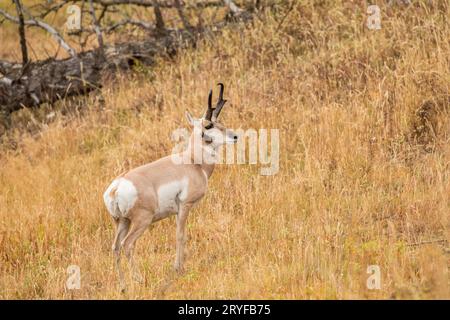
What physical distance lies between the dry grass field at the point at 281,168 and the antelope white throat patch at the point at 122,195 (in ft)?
2.60

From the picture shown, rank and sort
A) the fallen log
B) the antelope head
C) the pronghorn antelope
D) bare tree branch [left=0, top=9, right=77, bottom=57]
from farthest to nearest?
bare tree branch [left=0, top=9, right=77, bottom=57] < the fallen log < the antelope head < the pronghorn antelope

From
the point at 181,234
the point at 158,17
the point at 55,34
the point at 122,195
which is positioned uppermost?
the point at 158,17

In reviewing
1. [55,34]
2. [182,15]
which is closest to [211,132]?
[182,15]

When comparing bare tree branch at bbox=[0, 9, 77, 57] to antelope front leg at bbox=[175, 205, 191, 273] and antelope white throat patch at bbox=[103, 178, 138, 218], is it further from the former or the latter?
antelope white throat patch at bbox=[103, 178, 138, 218]

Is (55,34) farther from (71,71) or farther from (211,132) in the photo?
(211,132)

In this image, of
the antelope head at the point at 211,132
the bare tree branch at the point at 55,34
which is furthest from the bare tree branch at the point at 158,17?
the antelope head at the point at 211,132

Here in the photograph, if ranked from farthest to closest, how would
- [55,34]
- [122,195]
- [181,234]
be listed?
[55,34]
[181,234]
[122,195]

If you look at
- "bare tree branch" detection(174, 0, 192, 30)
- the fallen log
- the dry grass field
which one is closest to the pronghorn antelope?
the dry grass field

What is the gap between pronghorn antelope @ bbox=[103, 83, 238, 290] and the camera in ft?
25.4

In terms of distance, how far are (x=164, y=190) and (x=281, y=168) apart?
2776 millimetres

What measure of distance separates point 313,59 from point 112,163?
3.66m

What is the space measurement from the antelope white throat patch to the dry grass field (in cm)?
79

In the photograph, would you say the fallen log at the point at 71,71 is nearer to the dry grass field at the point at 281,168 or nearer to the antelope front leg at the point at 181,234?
the dry grass field at the point at 281,168

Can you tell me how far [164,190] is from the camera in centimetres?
800
